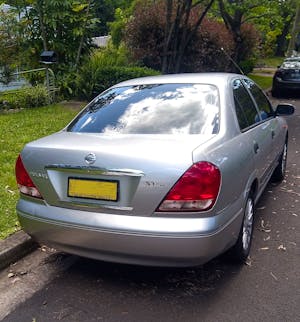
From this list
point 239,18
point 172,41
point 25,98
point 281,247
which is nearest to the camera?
point 281,247

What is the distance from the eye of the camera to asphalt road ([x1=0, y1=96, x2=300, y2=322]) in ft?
9.69

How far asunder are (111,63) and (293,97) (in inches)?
260

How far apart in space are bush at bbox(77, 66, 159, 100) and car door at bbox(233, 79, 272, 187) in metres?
7.26

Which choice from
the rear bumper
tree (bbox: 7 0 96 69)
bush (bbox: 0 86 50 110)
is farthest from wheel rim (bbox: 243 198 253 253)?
tree (bbox: 7 0 96 69)

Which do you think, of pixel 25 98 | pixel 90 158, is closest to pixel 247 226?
pixel 90 158

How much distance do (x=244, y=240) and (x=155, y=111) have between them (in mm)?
1280

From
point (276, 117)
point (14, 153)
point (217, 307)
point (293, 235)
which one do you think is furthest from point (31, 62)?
point (217, 307)

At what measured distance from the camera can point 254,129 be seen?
13.2ft

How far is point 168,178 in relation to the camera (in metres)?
2.81

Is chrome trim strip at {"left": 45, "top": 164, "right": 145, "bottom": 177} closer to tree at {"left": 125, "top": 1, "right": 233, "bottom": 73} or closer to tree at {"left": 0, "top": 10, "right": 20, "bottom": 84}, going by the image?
→ tree at {"left": 0, "top": 10, "right": 20, "bottom": 84}

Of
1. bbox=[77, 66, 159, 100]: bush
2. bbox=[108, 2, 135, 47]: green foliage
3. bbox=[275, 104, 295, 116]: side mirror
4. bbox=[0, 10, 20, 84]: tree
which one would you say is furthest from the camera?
bbox=[108, 2, 135, 47]: green foliage

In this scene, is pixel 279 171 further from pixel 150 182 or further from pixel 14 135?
pixel 14 135

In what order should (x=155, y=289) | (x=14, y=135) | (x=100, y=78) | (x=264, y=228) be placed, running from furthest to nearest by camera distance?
(x=100, y=78), (x=14, y=135), (x=264, y=228), (x=155, y=289)

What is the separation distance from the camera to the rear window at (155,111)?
→ 3453mm
